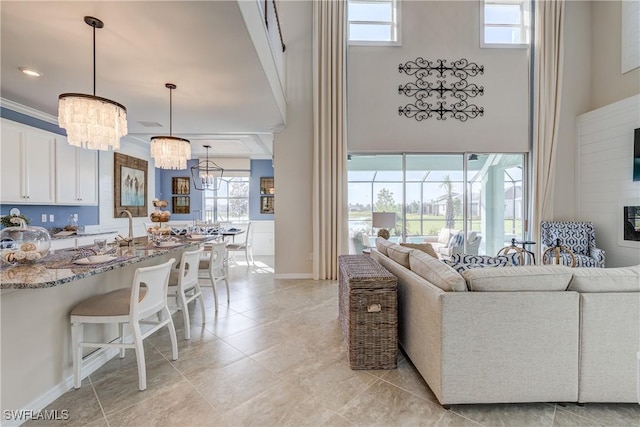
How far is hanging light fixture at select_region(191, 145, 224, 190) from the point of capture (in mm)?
7816

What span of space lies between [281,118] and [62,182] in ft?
11.3

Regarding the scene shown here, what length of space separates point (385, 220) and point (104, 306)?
11.9 ft

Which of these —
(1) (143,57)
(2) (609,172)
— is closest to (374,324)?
(1) (143,57)

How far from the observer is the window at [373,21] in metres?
5.38

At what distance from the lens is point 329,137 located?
17.0ft

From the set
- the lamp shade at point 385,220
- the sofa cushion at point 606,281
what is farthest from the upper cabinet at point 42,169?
the sofa cushion at point 606,281

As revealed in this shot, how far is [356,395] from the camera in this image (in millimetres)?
1981

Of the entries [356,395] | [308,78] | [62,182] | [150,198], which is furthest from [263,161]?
[356,395]

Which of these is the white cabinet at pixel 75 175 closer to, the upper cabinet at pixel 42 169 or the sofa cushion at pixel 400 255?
the upper cabinet at pixel 42 169

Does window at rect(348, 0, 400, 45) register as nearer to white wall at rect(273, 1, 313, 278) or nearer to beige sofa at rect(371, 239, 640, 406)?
white wall at rect(273, 1, 313, 278)

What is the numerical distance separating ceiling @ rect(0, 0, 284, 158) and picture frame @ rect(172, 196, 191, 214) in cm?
398

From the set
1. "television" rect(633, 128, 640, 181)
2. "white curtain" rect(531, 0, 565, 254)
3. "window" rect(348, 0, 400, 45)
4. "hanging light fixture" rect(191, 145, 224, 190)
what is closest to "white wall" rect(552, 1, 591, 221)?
"white curtain" rect(531, 0, 565, 254)

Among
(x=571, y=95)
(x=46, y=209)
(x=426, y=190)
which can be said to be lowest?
(x=46, y=209)

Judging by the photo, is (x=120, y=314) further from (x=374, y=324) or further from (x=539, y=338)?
(x=539, y=338)
